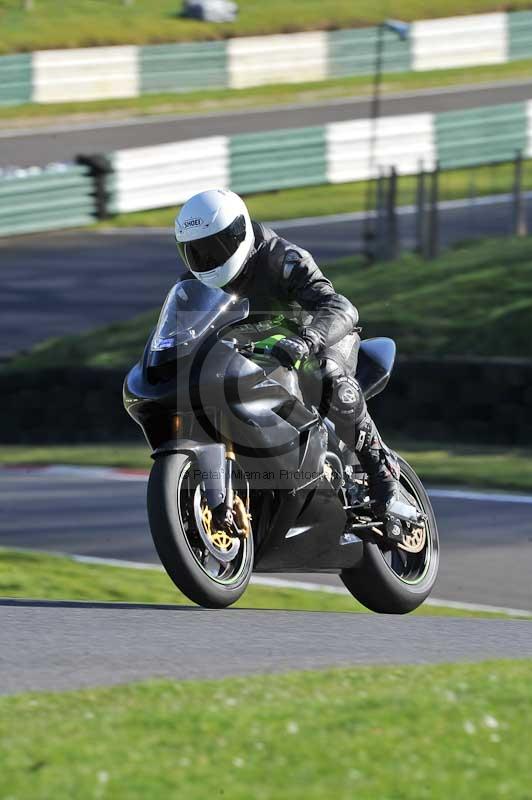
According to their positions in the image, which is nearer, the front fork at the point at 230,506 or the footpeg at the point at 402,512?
the front fork at the point at 230,506

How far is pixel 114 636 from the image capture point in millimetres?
5812

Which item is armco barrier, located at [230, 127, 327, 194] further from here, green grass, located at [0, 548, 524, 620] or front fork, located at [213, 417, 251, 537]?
front fork, located at [213, 417, 251, 537]

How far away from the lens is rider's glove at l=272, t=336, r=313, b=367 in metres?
6.07

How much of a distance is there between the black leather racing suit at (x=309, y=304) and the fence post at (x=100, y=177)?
19.2 meters

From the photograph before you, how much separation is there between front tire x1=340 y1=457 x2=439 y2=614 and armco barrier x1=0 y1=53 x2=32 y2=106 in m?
27.1

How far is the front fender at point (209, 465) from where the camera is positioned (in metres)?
6.02

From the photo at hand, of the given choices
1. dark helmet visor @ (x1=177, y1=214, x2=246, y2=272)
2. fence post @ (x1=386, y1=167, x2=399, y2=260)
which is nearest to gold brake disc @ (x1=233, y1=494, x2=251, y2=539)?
dark helmet visor @ (x1=177, y1=214, x2=246, y2=272)

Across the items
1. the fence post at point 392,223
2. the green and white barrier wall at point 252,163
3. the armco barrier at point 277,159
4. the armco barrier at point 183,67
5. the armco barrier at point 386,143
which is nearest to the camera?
the fence post at point 392,223

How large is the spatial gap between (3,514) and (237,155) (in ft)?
52.1

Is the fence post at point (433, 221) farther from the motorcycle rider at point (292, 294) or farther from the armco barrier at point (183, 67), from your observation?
the armco barrier at point (183, 67)

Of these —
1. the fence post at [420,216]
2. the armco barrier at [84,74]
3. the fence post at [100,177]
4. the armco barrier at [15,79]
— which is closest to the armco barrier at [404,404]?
the fence post at [420,216]

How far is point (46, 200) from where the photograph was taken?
83.0 feet

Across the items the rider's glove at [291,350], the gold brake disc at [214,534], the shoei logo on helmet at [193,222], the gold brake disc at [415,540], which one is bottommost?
the gold brake disc at [415,540]

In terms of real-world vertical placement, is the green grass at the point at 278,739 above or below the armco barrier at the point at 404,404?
above
